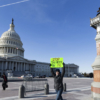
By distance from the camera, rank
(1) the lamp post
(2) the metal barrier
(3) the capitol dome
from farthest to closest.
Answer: (3) the capitol dome → (2) the metal barrier → (1) the lamp post

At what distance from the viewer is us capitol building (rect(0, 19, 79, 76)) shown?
8106 centimetres

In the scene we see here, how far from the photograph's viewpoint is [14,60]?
8288cm

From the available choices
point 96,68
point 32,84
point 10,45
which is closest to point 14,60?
point 10,45

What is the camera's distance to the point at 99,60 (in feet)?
27.2

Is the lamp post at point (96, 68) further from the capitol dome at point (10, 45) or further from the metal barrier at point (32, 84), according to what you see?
the capitol dome at point (10, 45)

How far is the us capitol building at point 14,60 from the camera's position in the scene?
81.1m

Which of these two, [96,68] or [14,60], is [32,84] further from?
[14,60]

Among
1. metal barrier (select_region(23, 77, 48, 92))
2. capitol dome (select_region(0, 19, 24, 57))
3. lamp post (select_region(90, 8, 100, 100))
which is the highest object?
capitol dome (select_region(0, 19, 24, 57))

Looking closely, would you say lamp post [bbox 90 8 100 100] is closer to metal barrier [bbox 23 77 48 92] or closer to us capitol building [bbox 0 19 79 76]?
metal barrier [bbox 23 77 48 92]

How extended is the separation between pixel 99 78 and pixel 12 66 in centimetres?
8022

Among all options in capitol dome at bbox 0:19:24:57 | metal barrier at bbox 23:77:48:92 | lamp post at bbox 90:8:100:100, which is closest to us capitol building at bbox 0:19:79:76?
capitol dome at bbox 0:19:24:57

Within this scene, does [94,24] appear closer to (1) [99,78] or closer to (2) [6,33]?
(1) [99,78]

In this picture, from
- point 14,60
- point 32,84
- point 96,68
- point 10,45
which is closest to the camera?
point 96,68

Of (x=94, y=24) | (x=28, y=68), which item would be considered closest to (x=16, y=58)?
(x=28, y=68)
